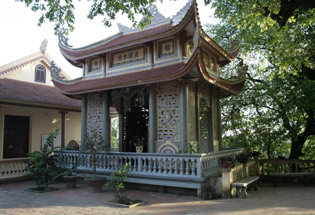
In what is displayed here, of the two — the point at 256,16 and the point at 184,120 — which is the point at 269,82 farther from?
the point at 184,120

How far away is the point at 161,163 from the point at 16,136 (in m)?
9.55

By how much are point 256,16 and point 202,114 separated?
190 inches

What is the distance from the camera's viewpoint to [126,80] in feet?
33.0

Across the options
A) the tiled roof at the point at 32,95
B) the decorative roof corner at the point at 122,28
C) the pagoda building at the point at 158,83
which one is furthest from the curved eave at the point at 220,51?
the tiled roof at the point at 32,95

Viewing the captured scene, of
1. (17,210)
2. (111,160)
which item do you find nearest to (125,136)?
(111,160)

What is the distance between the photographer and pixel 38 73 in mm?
17500

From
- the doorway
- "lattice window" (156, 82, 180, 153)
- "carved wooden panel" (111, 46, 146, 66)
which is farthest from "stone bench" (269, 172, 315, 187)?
the doorway

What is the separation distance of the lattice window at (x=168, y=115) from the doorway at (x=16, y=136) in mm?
8942

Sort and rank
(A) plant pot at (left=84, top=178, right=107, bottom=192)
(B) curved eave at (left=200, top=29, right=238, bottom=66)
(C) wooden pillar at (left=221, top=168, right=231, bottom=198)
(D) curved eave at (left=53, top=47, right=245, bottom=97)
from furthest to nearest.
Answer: (B) curved eave at (left=200, top=29, right=238, bottom=66) → (A) plant pot at (left=84, top=178, right=107, bottom=192) → (D) curved eave at (left=53, top=47, right=245, bottom=97) → (C) wooden pillar at (left=221, top=168, right=231, bottom=198)

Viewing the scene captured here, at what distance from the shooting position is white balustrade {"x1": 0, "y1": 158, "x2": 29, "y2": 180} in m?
10.9

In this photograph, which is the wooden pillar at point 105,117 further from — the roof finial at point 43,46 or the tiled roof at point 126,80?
the roof finial at point 43,46

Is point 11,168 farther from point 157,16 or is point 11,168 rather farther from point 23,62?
point 157,16

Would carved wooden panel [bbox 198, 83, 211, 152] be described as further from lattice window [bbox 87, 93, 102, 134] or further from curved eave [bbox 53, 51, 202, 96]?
lattice window [bbox 87, 93, 102, 134]

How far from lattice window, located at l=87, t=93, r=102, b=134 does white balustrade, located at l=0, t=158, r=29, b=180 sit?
3.29m
